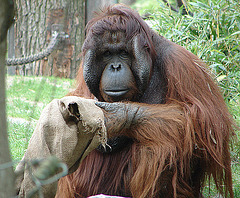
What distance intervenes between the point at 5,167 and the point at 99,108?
1453mm

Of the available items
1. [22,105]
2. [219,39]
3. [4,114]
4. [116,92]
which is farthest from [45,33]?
[4,114]

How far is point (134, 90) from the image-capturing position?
263cm

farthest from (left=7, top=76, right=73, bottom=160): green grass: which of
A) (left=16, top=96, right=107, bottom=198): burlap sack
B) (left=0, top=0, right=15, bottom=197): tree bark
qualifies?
(left=0, top=0, right=15, bottom=197): tree bark

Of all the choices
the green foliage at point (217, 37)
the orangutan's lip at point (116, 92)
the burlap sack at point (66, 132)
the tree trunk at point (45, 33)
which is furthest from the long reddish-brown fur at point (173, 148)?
the tree trunk at point (45, 33)

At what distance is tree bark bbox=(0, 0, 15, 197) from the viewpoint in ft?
2.80

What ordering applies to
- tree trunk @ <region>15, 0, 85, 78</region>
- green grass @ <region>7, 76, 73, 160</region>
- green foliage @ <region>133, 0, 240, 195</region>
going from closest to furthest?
green grass @ <region>7, 76, 73, 160</region>, green foliage @ <region>133, 0, 240, 195</region>, tree trunk @ <region>15, 0, 85, 78</region>

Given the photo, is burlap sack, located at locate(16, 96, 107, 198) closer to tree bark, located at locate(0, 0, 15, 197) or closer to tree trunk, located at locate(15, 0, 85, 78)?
tree bark, located at locate(0, 0, 15, 197)

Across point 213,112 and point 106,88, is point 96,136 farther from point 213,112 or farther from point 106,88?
point 213,112

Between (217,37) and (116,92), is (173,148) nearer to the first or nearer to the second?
(116,92)

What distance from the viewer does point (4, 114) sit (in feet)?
2.89

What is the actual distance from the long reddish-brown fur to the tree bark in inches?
60.6

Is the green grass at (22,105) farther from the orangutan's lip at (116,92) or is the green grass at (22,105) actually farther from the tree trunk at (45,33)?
the orangutan's lip at (116,92)

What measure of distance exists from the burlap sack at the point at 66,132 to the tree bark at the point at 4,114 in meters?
1.14

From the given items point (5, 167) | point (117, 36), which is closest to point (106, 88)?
point (117, 36)
